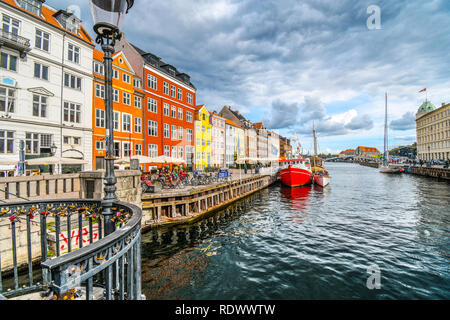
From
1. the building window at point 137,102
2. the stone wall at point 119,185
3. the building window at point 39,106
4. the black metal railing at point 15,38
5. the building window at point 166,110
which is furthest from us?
the building window at point 166,110

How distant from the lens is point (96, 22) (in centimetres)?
Answer: 445

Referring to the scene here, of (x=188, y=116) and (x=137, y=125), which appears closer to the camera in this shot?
(x=137, y=125)

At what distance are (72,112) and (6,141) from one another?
6.13m

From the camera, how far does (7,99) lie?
57.6 feet

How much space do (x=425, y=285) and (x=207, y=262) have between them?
8.61 m

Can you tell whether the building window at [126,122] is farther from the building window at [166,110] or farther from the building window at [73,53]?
the building window at [166,110]

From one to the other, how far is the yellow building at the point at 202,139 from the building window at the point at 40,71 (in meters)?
25.5

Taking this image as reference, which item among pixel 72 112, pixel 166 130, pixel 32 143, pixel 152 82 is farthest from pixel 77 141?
pixel 152 82

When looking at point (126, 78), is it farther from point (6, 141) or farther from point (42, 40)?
point (6, 141)

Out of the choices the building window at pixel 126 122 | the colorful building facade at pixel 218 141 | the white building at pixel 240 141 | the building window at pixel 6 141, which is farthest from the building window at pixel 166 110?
the white building at pixel 240 141

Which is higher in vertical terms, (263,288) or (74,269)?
(74,269)

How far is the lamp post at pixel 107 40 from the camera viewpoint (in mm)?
4242
